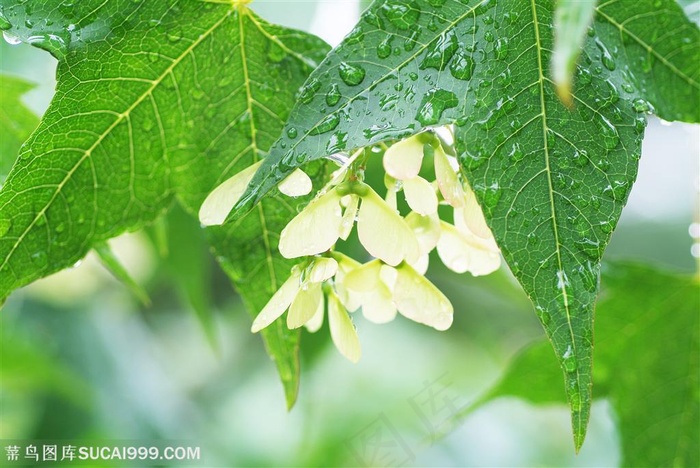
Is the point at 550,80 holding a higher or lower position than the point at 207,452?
lower

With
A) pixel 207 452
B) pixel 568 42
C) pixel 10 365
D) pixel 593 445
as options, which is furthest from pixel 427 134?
pixel 593 445

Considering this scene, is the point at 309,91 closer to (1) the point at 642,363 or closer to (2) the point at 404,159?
(2) the point at 404,159

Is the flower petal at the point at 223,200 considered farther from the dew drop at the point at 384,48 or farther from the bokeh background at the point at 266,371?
the bokeh background at the point at 266,371

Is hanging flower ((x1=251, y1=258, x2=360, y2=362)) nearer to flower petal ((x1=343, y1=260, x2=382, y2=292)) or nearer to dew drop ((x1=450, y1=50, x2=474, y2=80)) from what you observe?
flower petal ((x1=343, y1=260, x2=382, y2=292))

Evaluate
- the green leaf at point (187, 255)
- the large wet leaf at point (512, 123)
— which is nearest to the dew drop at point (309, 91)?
the large wet leaf at point (512, 123)

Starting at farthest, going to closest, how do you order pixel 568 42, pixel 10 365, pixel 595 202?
pixel 10 365 → pixel 595 202 → pixel 568 42

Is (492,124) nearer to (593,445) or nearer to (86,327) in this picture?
(86,327)

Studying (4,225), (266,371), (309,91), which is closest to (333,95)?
(309,91)
